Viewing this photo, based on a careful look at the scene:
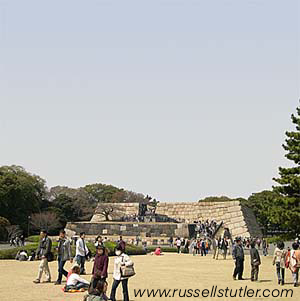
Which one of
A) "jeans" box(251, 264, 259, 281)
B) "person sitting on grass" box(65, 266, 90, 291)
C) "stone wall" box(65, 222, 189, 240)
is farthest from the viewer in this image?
"stone wall" box(65, 222, 189, 240)

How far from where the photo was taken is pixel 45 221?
193ft

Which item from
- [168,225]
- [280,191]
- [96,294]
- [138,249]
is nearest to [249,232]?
[168,225]

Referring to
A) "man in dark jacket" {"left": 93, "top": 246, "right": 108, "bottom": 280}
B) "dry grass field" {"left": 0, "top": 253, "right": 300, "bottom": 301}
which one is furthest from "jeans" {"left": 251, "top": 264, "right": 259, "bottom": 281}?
"man in dark jacket" {"left": 93, "top": 246, "right": 108, "bottom": 280}

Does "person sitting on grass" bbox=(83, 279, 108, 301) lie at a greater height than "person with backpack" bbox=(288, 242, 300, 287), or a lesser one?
lesser

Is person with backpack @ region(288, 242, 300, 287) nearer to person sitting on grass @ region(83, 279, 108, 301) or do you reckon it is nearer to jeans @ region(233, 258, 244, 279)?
jeans @ region(233, 258, 244, 279)

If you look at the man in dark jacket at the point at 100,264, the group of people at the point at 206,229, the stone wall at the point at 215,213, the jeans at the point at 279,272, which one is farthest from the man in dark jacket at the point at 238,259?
the stone wall at the point at 215,213

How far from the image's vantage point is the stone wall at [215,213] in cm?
5378

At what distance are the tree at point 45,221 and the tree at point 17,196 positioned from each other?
3.59ft

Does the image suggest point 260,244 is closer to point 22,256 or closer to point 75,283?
point 22,256

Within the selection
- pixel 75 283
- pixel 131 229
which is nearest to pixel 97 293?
pixel 75 283

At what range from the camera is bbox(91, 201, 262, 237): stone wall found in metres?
53.8

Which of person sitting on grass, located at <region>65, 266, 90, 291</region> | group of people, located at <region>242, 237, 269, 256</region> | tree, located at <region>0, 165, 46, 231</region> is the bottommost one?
person sitting on grass, located at <region>65, 266, 90, 291</region>

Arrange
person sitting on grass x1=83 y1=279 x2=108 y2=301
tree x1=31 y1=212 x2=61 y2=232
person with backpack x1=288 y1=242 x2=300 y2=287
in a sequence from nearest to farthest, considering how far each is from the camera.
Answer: person sitting on grass x1=83 y1=279 x2=108 y2=301
person with backpack x1=288 y1=242 x2=300 y2=287
tree x1=31 y1=212 x2=61 y2=232

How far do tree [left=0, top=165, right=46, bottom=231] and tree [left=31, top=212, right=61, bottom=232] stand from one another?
1094mm
